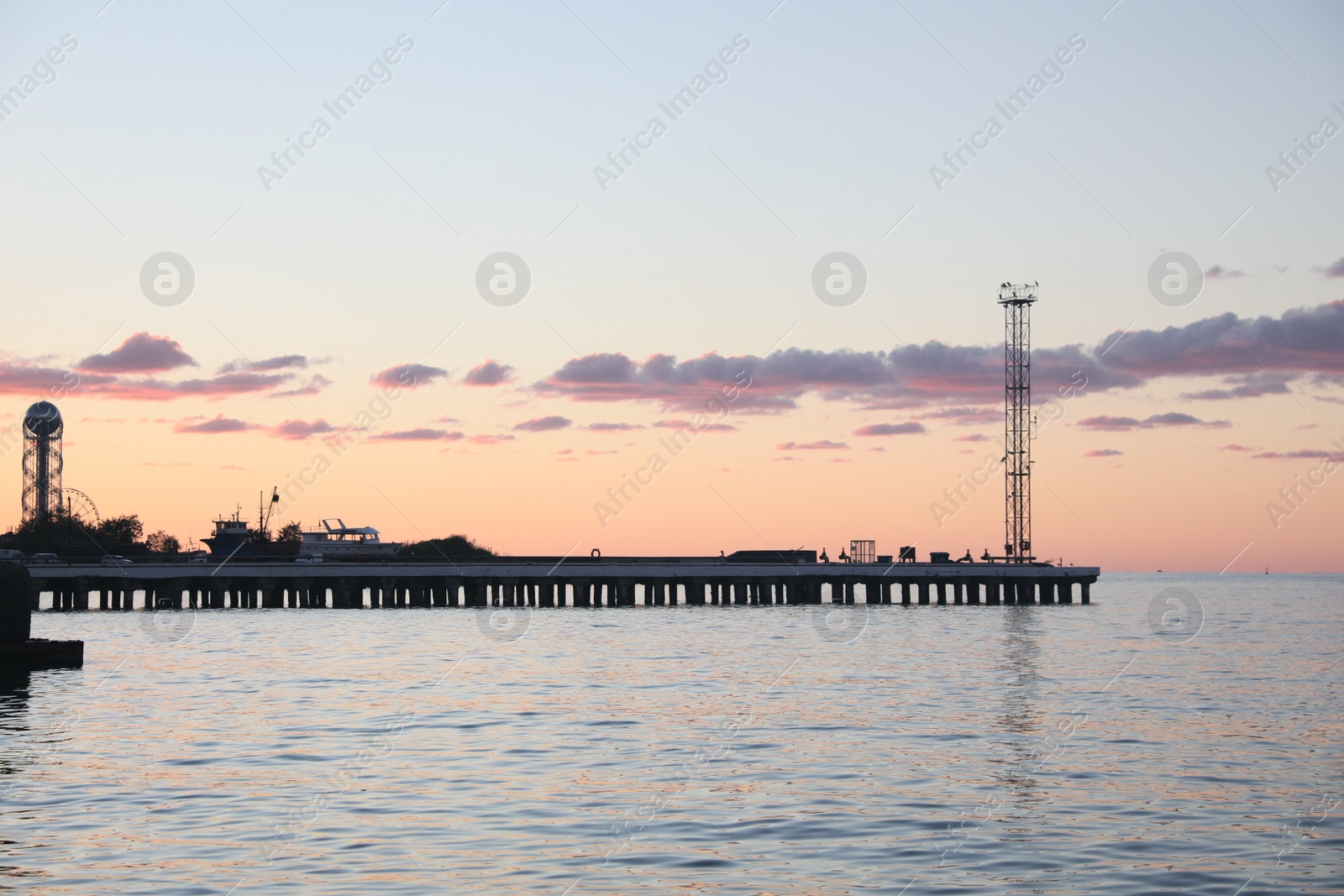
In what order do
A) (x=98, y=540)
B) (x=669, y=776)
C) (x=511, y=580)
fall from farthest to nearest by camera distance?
(x=98, y=540)
(x=511, y=580)
(x=669, y=776)

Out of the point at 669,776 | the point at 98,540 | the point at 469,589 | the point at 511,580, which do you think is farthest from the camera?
the point at 98,540

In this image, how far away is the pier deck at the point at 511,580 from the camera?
286ft

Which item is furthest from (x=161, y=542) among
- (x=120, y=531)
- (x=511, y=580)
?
(x=511, y=580)

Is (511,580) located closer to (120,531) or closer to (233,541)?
(233,541)

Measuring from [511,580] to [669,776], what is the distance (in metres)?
72.9

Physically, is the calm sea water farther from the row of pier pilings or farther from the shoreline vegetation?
the shoreline vegetation

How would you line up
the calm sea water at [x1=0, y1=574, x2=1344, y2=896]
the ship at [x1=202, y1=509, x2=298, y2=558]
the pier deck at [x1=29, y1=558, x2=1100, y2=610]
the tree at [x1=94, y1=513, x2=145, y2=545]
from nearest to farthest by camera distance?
the calm sea water at [x1=0, y1=574, x2=1344, y2=896] → the pier deck at [x1=29, y1=558, x2=1100, y2=610] → the ship at [x1=202, y1=509, x2=298, y2=558] → the tree at [x1=94, y1=513, x2=145, y2=545]

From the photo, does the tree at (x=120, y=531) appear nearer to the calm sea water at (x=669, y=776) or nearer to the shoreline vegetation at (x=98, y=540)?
the shoreline vegetation at (x=98, y=540)

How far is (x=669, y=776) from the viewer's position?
23.3 meters

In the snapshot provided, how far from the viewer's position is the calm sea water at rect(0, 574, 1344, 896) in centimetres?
1672

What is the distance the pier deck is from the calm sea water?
134ft

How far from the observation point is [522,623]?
7325 cm

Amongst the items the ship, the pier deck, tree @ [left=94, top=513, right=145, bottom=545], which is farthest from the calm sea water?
tree @ [left=94, top=513, right=145, bottom=545]

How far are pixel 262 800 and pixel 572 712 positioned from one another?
12.1 metres
